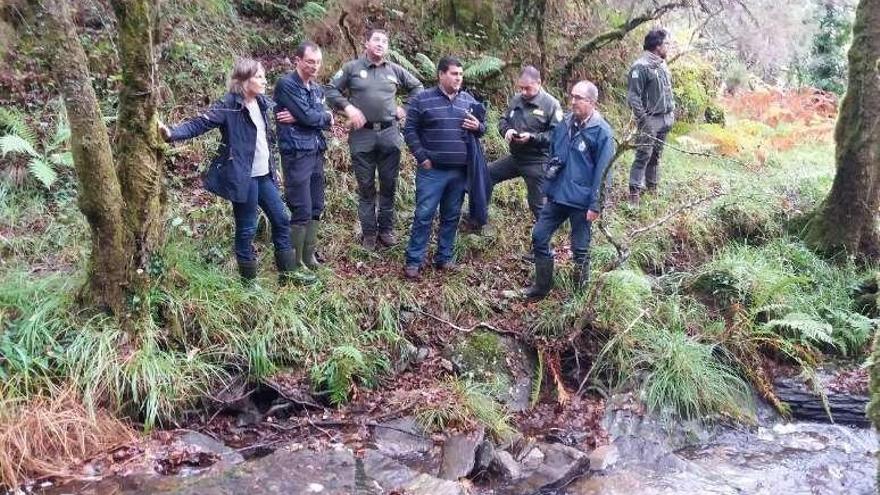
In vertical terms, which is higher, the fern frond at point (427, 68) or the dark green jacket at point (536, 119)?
the fern frond at point (427, 68)

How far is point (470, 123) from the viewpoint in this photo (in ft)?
22.7

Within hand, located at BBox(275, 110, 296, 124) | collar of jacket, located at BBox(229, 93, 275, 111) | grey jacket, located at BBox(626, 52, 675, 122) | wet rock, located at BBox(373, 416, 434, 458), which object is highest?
grey jacket, located at BBox(626, 52, 675, 122)

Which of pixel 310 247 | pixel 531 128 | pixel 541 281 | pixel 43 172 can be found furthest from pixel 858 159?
pixel 43 172

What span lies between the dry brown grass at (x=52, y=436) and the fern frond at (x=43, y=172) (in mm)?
3030

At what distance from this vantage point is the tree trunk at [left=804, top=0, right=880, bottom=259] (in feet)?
27.0

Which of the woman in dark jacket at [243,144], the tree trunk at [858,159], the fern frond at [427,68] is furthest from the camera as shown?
the fern frond at [427,68]

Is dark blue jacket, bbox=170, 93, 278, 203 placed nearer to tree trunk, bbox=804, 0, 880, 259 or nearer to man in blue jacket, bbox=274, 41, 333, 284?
man in blue jacket, bbox=274, 41, 333, 284

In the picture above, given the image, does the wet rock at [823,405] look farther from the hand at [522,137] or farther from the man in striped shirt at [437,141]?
the man in striped shirt at [437,141]

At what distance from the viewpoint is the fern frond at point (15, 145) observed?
6.95m

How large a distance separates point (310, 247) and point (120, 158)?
6.87 feet

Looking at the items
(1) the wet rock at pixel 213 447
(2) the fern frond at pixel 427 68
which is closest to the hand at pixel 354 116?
(1) the wet rock at pixel 213 447

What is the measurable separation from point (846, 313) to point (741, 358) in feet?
5.69

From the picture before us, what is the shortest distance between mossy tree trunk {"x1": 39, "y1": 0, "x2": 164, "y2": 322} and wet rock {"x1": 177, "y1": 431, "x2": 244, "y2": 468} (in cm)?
101

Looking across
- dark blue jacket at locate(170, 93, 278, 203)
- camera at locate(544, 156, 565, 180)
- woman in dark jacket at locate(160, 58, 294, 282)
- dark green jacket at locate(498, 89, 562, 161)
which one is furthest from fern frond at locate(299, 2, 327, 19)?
camera at locate(544, 156, 565, 180)
